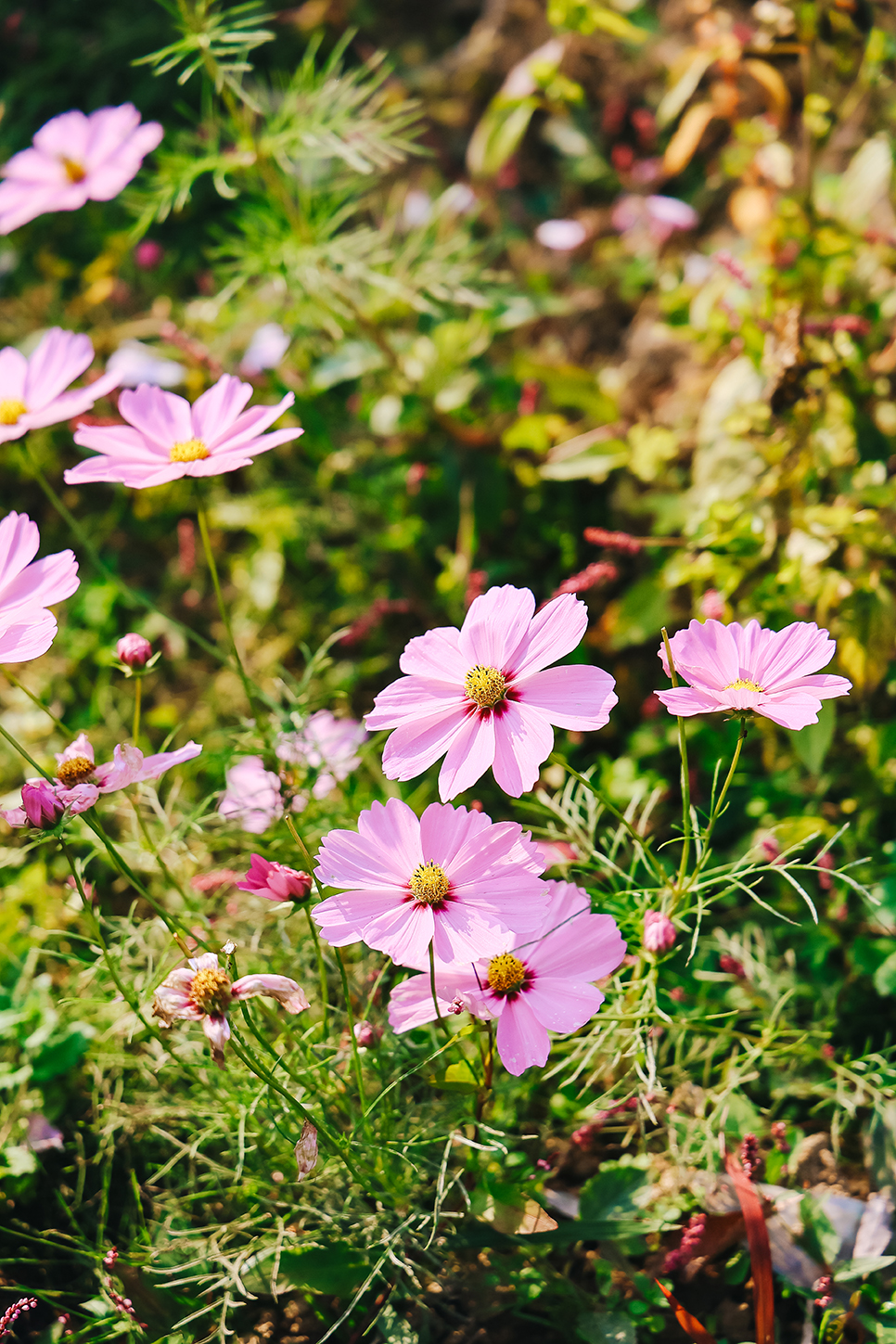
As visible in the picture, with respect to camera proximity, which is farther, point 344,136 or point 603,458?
point 603,458

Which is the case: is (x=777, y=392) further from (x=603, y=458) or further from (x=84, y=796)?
(x=84, y=796)

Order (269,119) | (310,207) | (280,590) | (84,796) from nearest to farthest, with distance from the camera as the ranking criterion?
(84,796), (269,119), (310,207), (280,590)

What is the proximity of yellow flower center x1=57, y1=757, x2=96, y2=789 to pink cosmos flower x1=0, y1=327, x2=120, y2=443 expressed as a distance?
39cm

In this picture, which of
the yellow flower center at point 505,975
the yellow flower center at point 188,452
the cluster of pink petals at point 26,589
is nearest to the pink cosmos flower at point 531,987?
the yellow flower center at point 505,975

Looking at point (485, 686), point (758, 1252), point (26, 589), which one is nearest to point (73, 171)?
point (26, 589)

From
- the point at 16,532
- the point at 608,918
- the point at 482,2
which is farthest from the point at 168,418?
the point at 482,2

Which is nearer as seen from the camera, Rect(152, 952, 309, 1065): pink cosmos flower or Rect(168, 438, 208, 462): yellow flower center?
Rect(152, 952, 309, 1065): pink cosmos flower

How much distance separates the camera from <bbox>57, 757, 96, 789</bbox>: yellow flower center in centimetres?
89

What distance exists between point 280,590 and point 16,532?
34.1 inches

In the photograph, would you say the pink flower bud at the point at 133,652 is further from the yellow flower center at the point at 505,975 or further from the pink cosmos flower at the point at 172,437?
the yellow flower center at the point at 505,975

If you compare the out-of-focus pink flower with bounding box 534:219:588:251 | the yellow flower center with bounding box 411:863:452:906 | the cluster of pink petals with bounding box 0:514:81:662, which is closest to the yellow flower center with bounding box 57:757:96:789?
the cluster of pink petals with bounding box 0:514:81:662

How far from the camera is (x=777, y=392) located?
4.31 ft

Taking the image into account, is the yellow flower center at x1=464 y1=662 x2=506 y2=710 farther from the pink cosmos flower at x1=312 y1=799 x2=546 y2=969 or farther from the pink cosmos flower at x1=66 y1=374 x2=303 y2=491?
the pink cosmos flower at x1=66 y1=374 x2=303 y2=491

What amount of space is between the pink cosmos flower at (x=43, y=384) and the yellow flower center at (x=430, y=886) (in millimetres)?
645
